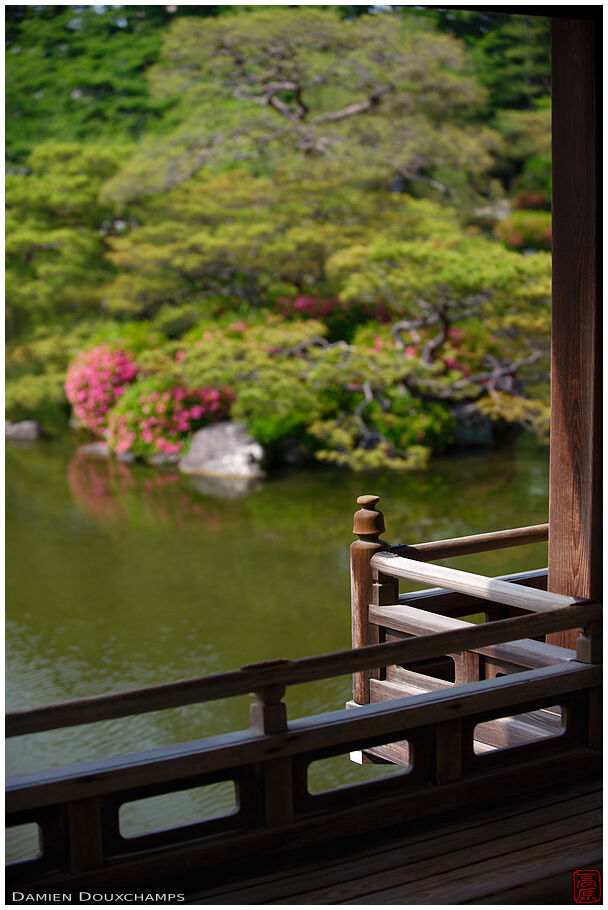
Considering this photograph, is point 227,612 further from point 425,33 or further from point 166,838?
point 425,33

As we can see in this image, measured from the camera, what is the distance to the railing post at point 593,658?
7.89 feet

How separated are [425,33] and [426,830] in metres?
12.9

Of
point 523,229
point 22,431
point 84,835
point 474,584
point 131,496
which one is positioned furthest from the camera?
point 22,431

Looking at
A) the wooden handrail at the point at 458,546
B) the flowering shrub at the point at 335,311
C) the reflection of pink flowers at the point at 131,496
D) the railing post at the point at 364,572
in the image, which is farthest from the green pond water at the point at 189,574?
the wooden handrail at the point at 458,546

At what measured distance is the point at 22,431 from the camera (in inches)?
604

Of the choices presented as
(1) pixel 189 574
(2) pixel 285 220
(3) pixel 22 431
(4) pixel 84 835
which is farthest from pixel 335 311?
(4) pixel 84 835

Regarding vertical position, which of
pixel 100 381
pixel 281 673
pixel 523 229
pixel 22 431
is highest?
pixel 523 229

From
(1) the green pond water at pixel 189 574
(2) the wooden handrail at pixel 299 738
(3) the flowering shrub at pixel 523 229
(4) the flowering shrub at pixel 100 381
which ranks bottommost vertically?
(1) the green pond water at pixel 189 574

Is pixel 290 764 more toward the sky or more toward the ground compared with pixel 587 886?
more toward the sky

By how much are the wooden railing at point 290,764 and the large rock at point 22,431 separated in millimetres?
13586

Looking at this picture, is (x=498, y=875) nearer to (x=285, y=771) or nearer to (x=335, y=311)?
(x=285, y=771)

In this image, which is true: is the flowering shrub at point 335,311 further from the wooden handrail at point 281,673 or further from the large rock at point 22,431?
the wooden handrail at point 281,673

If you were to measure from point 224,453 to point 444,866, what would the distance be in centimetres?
969

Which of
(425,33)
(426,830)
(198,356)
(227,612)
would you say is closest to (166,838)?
(426,830)
